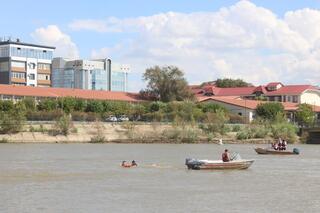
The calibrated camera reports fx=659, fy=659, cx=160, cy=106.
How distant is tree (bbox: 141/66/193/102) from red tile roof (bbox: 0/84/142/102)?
5.59 meters

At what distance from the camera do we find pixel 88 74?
7416 inches

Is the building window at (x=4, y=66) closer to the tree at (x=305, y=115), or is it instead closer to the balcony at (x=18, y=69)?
the balcony at (x=18, y=69)

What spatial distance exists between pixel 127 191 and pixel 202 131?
258ft

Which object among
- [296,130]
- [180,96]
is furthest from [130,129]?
[180,96]

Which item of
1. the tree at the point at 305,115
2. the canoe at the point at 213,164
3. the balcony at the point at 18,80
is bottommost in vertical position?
the canoe at the point at 213,164

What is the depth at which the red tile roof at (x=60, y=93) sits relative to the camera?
131 m

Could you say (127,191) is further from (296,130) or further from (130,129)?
(296,130)

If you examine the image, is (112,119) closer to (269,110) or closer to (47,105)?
(47,105)

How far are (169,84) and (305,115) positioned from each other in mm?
31524

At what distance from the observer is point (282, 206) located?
32812 millimetres

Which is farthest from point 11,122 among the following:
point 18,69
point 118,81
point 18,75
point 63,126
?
point 118,81

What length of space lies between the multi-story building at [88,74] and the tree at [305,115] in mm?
63188

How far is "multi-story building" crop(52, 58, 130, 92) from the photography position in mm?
188375

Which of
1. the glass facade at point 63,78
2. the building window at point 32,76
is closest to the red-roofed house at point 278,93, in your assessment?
the glass facade at point 63,78
